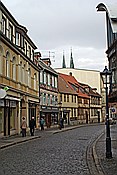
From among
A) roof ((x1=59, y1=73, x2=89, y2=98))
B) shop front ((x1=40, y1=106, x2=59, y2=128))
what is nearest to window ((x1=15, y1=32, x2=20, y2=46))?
shop front ((x1=40, y1=106, x2=59, y2=128))

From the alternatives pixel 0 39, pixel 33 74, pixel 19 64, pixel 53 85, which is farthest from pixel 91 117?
pixel 0 39

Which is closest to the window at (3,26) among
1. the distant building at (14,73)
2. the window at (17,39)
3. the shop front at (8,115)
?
the distant building at (14,73)

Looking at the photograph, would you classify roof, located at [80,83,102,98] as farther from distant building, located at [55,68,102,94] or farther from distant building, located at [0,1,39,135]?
distant building, located at [0,1,39,135]

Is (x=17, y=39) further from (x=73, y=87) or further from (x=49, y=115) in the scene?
(x=73, y=87)

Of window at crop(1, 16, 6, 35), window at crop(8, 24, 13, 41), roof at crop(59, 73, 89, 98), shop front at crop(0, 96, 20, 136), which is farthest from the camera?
roof at crop(59, 73, 89, 98)

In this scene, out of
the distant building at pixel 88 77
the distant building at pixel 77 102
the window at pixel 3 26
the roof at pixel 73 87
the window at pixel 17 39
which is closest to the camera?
the window at pixel 3 26

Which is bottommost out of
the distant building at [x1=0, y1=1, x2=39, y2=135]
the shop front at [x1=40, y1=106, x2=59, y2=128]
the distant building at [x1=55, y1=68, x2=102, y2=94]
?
the shop front at [x1=40, y1=106, x2=59, y2=128]

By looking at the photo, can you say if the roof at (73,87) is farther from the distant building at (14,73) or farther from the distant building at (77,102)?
the distant building at (14,73)

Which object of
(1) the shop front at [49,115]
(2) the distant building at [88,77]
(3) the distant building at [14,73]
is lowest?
(1) the shop front at [49,115]

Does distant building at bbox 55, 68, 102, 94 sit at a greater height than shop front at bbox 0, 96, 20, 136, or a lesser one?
greater

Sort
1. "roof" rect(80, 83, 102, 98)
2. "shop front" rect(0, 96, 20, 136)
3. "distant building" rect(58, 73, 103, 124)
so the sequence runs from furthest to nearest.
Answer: "roof" rect(80, 83, 102, 98), "distant building" rect(58, 73, 103, 124), "shop front" rect(0, 96, 20, 136)

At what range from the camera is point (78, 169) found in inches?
514

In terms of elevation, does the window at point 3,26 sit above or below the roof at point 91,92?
above

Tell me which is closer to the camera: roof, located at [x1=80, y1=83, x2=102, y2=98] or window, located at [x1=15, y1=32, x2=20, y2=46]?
window, located at [x1=15, y1=32, x2=20, y2=46]
